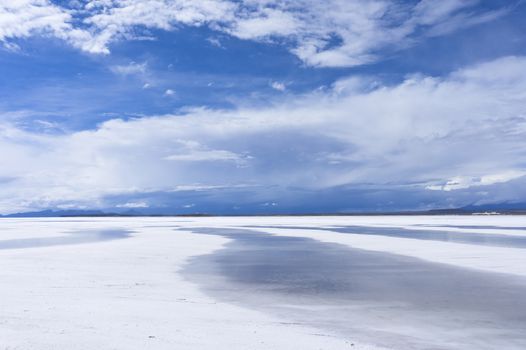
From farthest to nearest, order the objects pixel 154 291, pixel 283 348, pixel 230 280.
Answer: pixel 230 280, pixel 154 291, pixel 283 348

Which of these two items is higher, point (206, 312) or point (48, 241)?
point (48, 241)

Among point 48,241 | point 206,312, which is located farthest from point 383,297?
point 48,241

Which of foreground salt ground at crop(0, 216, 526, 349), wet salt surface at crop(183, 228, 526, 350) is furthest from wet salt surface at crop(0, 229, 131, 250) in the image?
wet salt surface at crop(183, 228, 526, 350)

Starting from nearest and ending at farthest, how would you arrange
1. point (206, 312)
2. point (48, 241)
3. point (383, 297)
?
point (206, 312)
point (383, 297)
point (48, 241)

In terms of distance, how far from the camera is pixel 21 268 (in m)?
17.5

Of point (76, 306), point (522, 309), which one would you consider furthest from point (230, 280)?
point (522, 309)

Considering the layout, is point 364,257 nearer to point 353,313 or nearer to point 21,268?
point 353,313

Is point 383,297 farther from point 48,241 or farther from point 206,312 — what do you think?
point 48,241

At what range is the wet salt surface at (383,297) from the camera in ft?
29.7

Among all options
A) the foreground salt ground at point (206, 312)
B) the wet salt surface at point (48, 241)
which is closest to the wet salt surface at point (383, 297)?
the foreground salt ground at point (206, 312)

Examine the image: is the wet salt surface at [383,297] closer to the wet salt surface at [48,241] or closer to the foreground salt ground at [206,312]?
the foreground salt ground at [206,312]

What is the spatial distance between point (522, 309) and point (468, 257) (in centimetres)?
1077

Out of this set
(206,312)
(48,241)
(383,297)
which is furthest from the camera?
(48,241)

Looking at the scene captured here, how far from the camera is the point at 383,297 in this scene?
12664 millimetres
